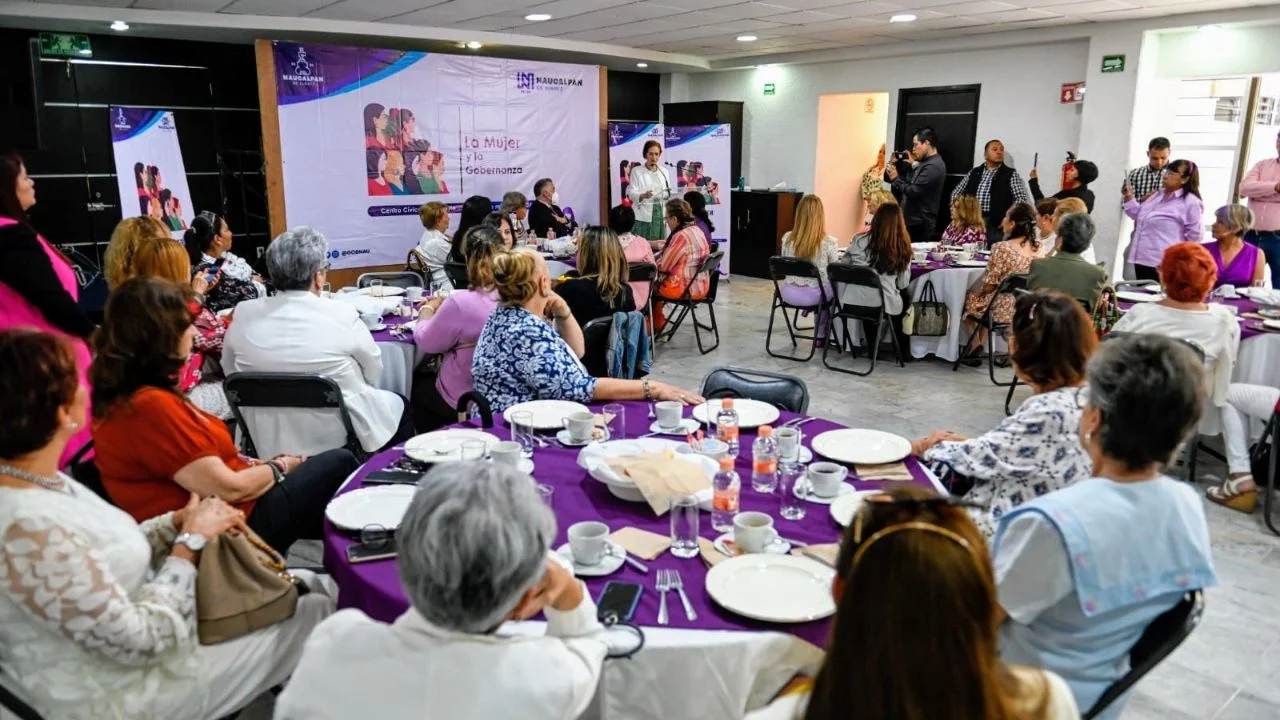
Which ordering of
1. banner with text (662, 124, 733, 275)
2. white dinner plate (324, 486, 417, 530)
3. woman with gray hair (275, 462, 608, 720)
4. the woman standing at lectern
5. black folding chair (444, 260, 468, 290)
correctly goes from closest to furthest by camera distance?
woman with gray hair (275, 462, 608, 720), white dinner plate (324, 486, 417, 530), black folding chair (444, 260, 468, 290), the woman standing at lectern, banner with text (662, 124, 733, 275)

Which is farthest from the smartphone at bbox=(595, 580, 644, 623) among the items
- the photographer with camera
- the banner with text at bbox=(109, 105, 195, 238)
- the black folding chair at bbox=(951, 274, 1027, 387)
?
the banner with text at bbox=(109, 105, 195, 238)

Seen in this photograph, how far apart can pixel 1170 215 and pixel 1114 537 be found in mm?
6555

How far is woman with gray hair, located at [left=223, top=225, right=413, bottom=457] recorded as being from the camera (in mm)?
3154

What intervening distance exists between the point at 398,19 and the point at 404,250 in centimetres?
233

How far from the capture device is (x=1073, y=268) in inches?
207

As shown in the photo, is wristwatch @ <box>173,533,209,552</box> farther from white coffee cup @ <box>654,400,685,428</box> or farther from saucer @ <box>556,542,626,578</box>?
white coffee cup @ <box>654,400,685,428</box>

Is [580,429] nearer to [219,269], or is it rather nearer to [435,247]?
[219,269]

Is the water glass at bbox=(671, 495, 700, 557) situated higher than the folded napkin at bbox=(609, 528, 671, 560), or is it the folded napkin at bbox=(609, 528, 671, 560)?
the water glass at bbox=(671, 495, 700, 557)

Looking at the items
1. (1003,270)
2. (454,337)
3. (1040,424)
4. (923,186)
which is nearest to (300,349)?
(454,337)

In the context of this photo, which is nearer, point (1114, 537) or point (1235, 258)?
point (1114, 537)

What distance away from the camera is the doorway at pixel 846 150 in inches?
448

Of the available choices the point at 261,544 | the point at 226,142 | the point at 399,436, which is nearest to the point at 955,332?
the point at 399,436

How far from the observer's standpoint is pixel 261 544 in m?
1.95

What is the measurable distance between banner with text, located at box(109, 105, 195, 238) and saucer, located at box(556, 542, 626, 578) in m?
7.59
